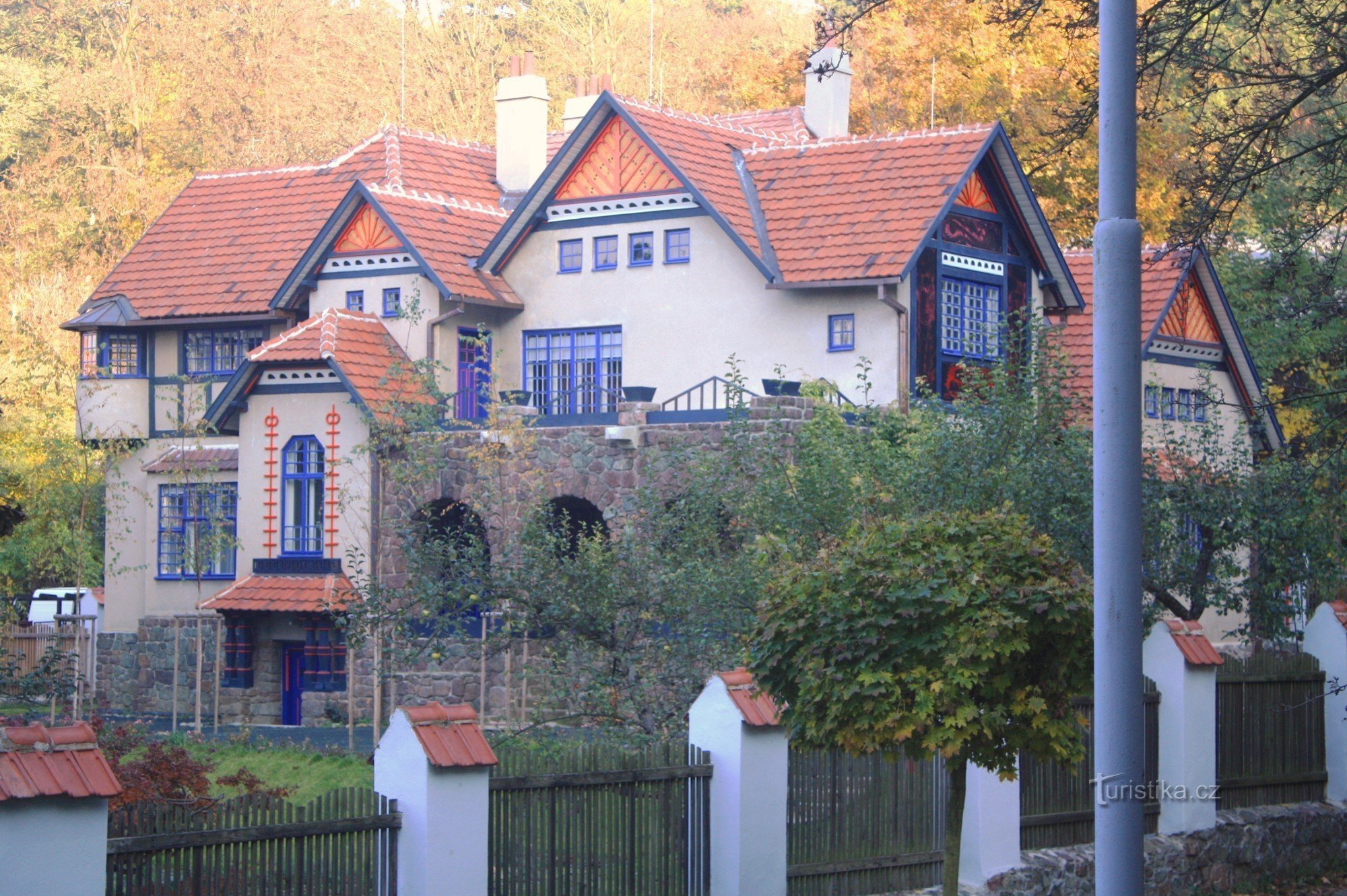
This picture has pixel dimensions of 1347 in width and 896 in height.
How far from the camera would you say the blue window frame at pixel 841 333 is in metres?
28.3

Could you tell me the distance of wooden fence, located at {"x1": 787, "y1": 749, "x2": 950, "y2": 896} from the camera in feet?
41.5

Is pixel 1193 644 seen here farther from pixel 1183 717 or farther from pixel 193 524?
pixel 193 524

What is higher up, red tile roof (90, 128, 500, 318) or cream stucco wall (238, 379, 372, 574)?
red tile roof (90, 128, 500, 318)

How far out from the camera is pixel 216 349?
34.0 meters

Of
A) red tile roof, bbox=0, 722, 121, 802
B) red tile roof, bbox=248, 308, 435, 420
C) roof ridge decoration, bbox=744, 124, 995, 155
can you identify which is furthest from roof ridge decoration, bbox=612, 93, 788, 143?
red tile roof, bbox=0, 722, 121, 802

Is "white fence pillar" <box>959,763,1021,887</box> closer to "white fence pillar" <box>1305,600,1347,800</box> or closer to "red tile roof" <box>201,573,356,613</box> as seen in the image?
"white fence pillar" <box>1305,600,1347,800</box>

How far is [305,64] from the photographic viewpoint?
57.7 metres

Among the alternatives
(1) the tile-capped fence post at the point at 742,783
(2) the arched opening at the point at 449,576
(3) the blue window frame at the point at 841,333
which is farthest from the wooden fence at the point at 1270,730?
(3) the blue window frame at the point at 841,333

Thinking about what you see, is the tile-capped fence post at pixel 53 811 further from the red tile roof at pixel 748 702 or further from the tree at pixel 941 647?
the red tile roof at pixel 748 702

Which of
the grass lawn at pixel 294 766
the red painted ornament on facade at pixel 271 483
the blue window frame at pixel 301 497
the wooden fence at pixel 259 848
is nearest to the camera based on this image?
the wooden fence at pixel 259 848

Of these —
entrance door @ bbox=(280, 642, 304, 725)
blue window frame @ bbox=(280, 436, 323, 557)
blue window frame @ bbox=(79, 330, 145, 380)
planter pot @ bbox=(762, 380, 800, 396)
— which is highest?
blue window frame @ bbox=(79, 330, 145, 380)

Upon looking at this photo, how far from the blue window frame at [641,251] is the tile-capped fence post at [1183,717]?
15.1 metres

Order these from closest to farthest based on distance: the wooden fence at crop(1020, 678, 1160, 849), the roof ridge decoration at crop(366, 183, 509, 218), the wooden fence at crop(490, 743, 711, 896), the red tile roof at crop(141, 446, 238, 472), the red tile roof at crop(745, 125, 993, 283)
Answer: the wooden fence at crop(490, 743, 711, 896)
the wooden fence at crop(1020, 678, 1160, 849)
the red tile roof at crop(745, 125, 993, 283)
the roof ridge decoration at crop(366, 183, 509, 218)
the red tile roof at crop(141, 446, 238, 472)

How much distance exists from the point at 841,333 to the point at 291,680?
11.3 metres
